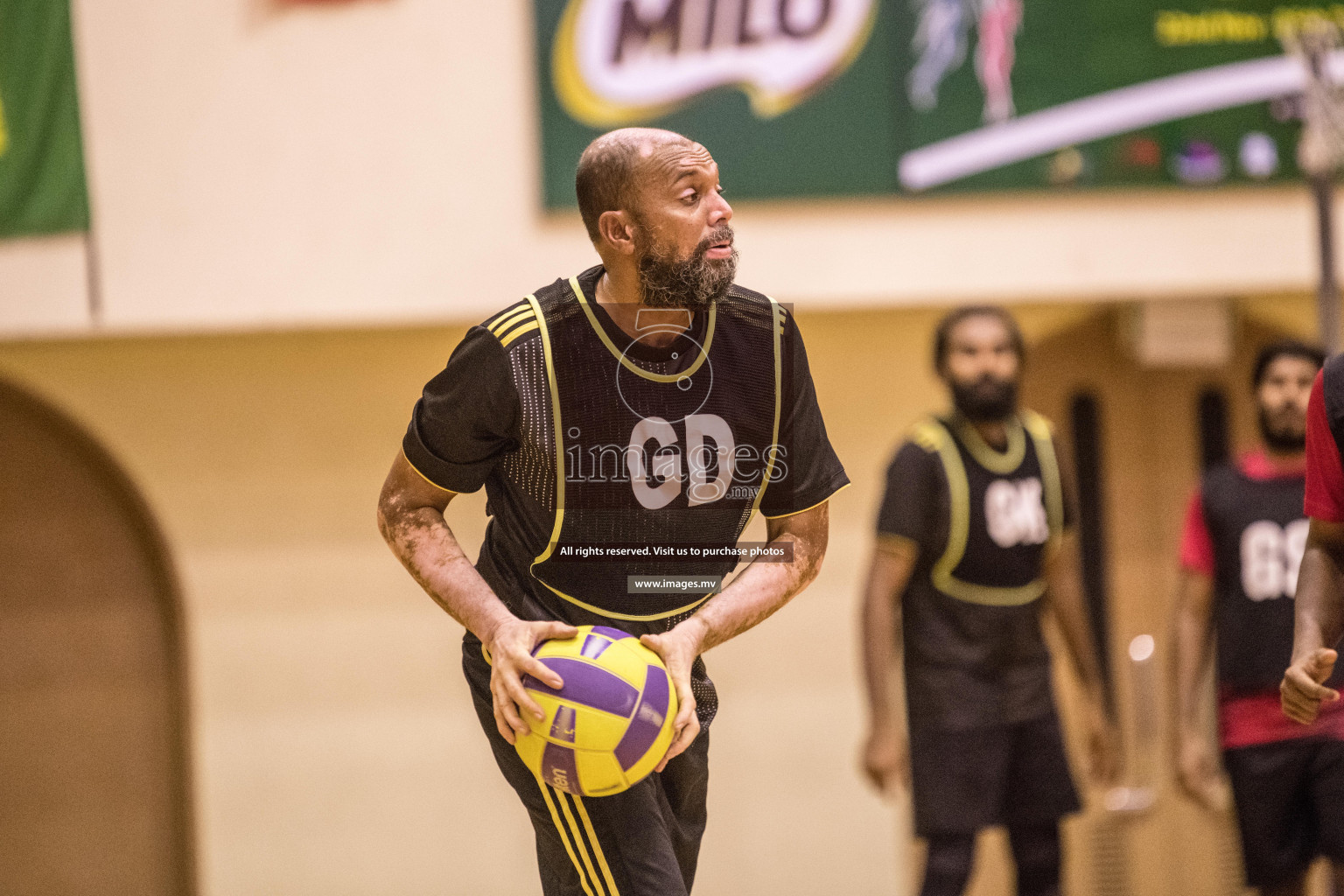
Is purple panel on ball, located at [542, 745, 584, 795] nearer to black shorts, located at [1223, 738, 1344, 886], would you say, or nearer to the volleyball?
the volleyball

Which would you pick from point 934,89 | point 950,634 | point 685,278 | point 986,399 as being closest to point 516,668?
point 685,278

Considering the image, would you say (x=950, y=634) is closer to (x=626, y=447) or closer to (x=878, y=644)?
(x=878, y=644)

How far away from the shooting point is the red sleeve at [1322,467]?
2908 mm

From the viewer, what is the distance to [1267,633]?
4.30m

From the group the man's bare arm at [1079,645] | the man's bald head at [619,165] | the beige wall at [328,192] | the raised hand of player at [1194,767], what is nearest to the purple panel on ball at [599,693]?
the man's bald head at [619,165]

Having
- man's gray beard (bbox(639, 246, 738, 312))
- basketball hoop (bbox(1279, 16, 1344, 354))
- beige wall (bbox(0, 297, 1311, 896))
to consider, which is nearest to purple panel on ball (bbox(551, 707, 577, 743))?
man's gray beard (bbox(639, 246, 738, 312))

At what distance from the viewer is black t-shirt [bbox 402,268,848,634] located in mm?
2584

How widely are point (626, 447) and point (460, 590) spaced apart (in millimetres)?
399

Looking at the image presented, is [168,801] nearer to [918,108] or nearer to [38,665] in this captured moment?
[38,665]

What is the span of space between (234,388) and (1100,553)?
4272mm

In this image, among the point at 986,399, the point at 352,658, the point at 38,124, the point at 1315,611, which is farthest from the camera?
the point at 352,658

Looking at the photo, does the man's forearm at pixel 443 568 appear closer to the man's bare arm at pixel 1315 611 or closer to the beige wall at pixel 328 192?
the man's bare arm at pixel 1315 611

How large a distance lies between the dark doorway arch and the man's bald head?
4667 millimetres

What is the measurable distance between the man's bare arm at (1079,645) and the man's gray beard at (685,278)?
94.7 inches
